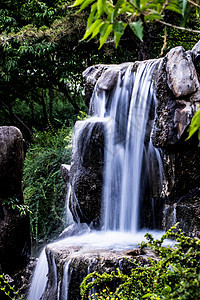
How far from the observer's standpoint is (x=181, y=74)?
13.7 feet

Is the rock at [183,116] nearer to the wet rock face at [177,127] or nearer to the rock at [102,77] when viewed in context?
the wet rock face at [177,127]

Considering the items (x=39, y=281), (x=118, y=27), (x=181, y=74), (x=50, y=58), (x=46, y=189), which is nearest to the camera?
(x=118, y=27)

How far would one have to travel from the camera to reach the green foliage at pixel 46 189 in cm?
754

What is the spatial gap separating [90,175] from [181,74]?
215 cm

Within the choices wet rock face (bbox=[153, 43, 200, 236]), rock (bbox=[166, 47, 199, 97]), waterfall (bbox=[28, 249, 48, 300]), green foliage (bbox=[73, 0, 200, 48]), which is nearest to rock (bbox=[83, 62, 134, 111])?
rock (bbox=[166, 47, 199, 97])

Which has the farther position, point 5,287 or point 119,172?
point 119,172

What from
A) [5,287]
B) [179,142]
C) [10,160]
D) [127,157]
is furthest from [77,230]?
[179,142]

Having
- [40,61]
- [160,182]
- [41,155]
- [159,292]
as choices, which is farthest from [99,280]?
[40,61]

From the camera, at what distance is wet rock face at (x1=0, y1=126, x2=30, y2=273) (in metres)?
4.82

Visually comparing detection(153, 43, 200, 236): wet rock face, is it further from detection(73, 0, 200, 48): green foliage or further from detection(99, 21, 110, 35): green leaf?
detection(99, 21, 110, 35): green leaf

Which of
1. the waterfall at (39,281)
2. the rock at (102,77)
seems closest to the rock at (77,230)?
the waterfall at (39,281)

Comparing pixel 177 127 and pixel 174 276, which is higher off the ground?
pixel 177 127

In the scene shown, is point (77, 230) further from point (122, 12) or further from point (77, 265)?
point (122, 12)

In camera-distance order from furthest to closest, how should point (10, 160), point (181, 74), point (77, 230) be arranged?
point (77, 230) → point (10, 160) → point (181, 74)
